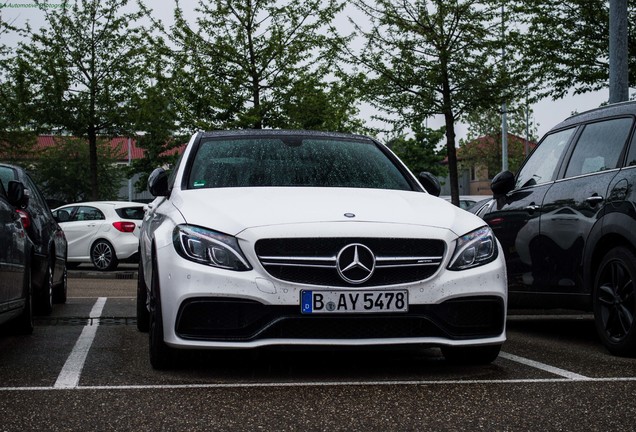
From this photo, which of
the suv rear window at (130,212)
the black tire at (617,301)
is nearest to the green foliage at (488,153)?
the suv rear window at (130,212)

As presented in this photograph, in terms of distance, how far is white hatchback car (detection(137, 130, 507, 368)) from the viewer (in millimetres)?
5762

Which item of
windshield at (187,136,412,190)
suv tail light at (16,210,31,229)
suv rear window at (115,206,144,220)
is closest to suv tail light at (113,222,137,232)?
suv rear window at (115,206,144,220)

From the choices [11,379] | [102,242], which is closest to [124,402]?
[11,379]

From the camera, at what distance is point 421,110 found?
76.3ft

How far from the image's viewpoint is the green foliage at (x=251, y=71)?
24.2 m

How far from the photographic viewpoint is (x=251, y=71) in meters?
24.3

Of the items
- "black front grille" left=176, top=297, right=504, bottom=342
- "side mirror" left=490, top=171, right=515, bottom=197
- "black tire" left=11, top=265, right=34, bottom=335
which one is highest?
"side mirror" left=490, top=171, right=515, bottom=197

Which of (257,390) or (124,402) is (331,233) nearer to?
(257,390)

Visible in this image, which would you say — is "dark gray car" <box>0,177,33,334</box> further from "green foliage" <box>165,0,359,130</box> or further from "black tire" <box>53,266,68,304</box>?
"green foliage" <box>165,0,359,130</box>

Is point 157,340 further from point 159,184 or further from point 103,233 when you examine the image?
point 103,233

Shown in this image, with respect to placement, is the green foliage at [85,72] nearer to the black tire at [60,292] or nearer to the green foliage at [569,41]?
the green foliage at [569,41]

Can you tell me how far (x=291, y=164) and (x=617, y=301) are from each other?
7.72 feet

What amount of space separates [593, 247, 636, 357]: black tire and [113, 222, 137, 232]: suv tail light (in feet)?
51.3

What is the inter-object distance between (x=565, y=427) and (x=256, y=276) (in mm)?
1909
